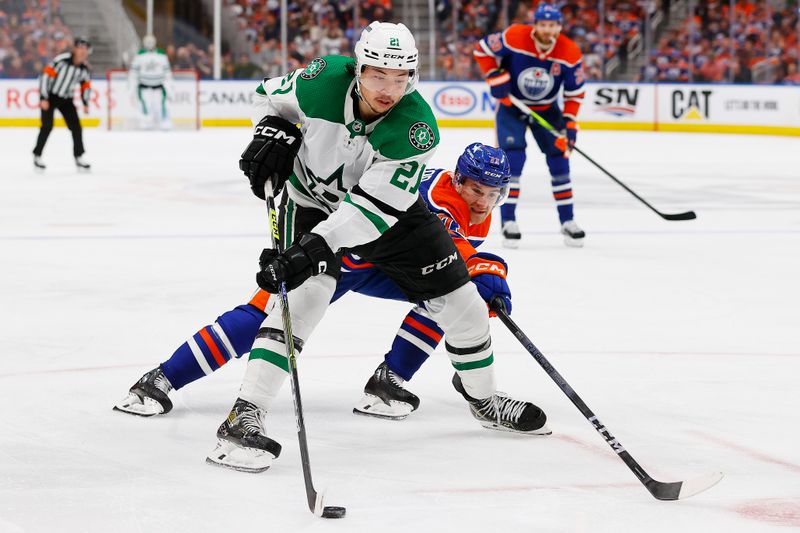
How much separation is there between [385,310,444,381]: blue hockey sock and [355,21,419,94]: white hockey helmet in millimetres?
760

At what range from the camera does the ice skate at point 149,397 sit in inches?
116

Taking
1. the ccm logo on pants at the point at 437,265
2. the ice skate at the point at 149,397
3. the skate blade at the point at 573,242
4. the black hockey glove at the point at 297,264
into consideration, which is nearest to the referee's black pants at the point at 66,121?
the skate blade at the point at 573,242

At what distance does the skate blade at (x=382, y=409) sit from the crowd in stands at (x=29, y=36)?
13.7 meters

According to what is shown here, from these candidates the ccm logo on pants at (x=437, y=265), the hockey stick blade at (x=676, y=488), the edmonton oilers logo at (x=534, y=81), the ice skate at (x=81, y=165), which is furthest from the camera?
the ice skate at (x=81, y=165)

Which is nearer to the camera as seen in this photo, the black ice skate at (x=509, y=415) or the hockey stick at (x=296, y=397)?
the hockey stick at (x=296, y=397)

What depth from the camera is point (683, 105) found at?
15.7 meters

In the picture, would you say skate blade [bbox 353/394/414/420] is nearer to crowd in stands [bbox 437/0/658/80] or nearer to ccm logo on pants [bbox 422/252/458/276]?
ccm logo on pants [bbox 422/252/458/276]

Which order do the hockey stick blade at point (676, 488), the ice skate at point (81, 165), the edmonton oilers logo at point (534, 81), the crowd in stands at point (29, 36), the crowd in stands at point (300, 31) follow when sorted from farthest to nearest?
the crowd in stands at point (300, 31) < the crowd in stands at point (29, 36) < the ice skate at point (81, 165) < the edmonton oilers logo at point (534, 81) < the hockey stick blade at point (676, 488)

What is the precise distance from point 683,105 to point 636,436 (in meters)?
13.5

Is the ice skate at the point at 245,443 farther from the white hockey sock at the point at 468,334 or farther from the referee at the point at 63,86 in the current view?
the referee at the point at 63,86

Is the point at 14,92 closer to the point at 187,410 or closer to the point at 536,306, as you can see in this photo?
the point at 536,306

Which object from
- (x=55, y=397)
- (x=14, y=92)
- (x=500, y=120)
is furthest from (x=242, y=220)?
(x=14, y=92)

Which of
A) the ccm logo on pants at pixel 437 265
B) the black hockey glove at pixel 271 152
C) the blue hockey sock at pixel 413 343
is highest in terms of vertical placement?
the black hockey glove at pixel 271 152

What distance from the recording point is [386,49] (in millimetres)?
2463
